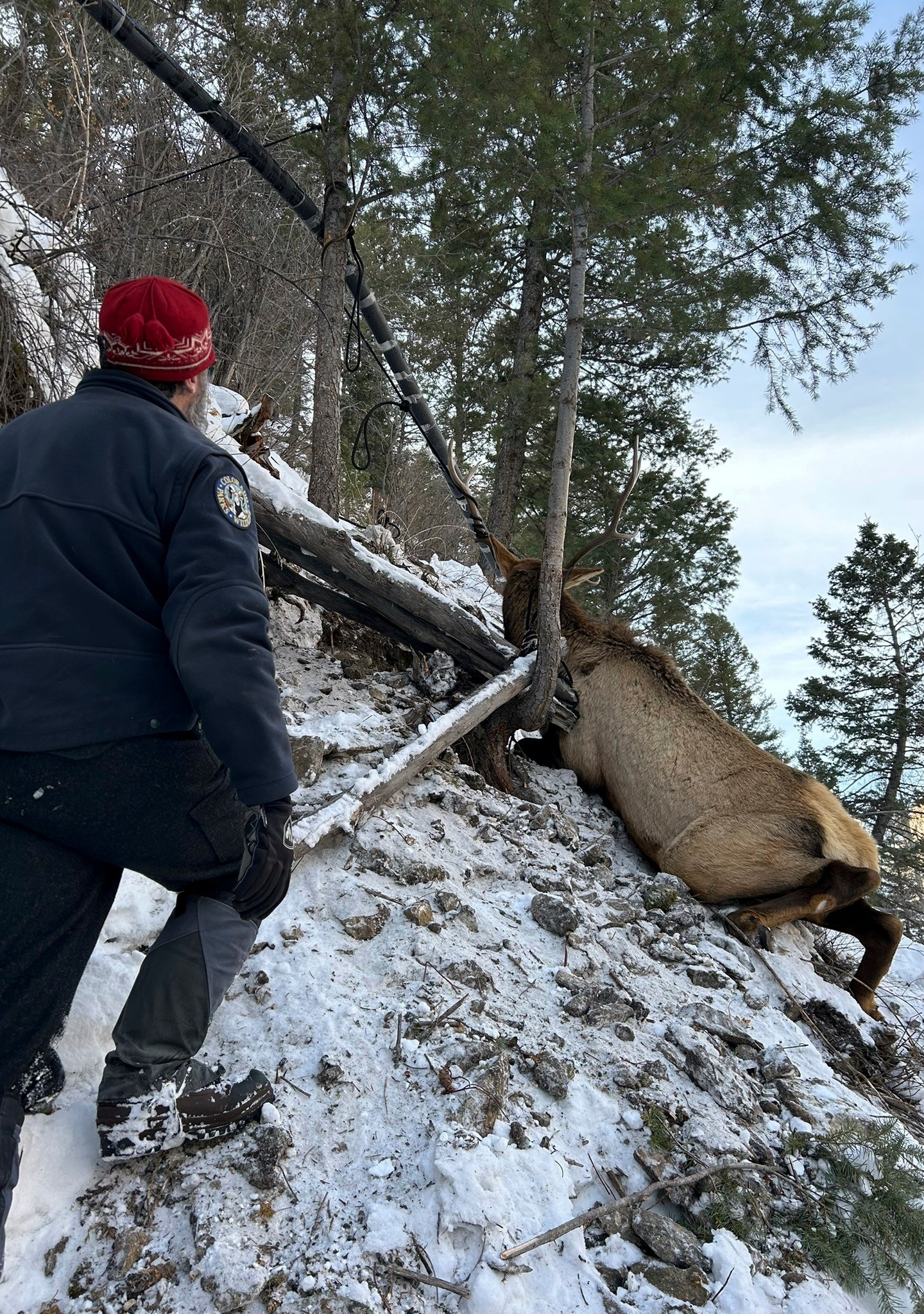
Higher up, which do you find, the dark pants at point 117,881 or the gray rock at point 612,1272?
the dark pants at point 117,881

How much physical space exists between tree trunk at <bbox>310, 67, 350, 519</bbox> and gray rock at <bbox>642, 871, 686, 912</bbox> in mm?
3628

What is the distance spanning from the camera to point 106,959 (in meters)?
2.39

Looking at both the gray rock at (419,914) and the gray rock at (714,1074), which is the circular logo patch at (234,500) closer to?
the gray rock at (419,914)

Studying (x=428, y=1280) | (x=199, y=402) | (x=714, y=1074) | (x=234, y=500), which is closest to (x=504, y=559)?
(x=199, y=402)

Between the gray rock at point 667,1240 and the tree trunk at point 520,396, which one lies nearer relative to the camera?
the gray rock at point 667,1240

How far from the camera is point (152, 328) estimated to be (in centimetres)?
190

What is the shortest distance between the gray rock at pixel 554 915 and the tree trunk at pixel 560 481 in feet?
6.97

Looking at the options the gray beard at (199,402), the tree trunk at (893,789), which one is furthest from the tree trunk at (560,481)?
the tree trunk at (893,789)

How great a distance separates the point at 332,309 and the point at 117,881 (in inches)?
206

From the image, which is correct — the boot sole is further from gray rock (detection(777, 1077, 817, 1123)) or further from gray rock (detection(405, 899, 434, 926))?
gray rock (detection(777, 1077, 817, 1123))

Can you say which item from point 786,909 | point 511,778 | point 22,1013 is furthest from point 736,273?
point 22,1013

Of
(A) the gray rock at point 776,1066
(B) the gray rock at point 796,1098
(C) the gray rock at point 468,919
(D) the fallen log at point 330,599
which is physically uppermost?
(D) the fallen log at point 330,599

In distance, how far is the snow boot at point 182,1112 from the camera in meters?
1.84

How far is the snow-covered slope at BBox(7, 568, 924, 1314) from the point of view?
5.73 ft
